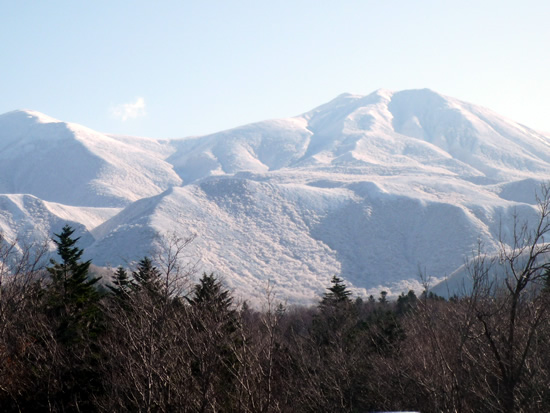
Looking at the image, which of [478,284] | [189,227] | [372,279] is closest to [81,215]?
[189,227]

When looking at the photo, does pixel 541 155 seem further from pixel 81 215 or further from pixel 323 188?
pixel 81 215

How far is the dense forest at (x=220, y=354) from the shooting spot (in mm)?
12312

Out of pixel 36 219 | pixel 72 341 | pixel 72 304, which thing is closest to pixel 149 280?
pixel 72 341

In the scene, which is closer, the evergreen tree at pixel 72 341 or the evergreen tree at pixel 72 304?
the evergreen tree at pixel 72 341

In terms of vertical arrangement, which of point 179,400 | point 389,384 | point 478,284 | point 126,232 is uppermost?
point 478,284

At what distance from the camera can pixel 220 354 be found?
668 inches

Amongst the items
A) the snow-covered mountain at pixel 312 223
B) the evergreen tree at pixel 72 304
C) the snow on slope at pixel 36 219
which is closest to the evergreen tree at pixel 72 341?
the evergreen tree at pixel 72 304

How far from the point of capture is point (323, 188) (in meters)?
147

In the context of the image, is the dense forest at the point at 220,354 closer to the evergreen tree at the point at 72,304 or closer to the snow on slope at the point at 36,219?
the evergreen tree at the point at 72,304

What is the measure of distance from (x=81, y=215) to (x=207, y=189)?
38.3 metres

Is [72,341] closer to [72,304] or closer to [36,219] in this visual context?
[72,304]

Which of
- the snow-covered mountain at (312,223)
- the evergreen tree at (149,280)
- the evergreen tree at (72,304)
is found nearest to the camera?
the evergreen tree at (149,280)

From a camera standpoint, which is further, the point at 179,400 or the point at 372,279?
the point at 372,279

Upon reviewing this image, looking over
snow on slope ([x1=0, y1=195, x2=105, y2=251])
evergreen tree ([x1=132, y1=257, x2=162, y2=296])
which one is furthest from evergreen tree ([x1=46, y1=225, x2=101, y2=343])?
snow on slope ([x1=0, y1=195, x2=105, y2=251])
